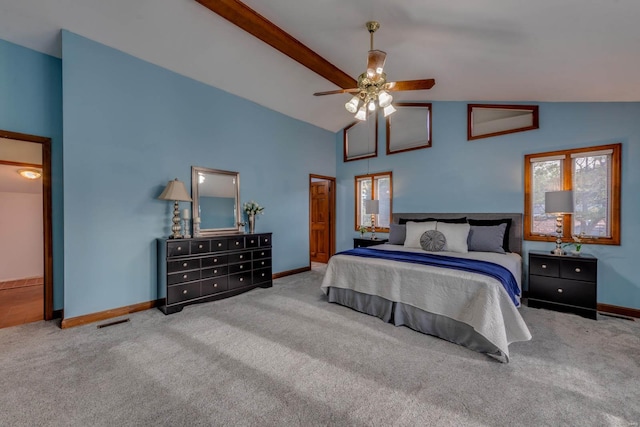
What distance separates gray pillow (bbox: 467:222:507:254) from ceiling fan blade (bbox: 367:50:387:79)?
8.97 feet

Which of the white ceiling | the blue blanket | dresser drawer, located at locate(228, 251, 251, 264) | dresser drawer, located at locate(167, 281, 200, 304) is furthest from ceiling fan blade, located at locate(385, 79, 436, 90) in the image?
dresser drawer, located at locate(167, 281, 200, 304)

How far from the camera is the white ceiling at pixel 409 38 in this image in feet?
6.99

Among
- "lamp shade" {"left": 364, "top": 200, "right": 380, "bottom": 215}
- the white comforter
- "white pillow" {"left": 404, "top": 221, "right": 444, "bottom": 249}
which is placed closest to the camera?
the white comforter

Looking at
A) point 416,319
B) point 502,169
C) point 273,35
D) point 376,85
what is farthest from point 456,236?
point 273,35

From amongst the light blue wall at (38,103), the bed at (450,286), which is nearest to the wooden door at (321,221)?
the bed at (450,286)

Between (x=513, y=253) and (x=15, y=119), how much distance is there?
21.2 ft

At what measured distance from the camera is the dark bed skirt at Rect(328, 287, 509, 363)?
239cm

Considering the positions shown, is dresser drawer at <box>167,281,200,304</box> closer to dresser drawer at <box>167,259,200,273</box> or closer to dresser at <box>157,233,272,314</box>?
dresser at <box>157,233,272,314</box>

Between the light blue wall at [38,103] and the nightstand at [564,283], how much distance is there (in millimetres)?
5896

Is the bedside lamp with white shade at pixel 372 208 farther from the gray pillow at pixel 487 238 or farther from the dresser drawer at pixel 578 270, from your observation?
the dresser drawer at pixel 578 270

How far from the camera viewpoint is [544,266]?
3363mm

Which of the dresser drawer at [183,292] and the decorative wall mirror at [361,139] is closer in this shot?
the dresser drawer at [183,292]

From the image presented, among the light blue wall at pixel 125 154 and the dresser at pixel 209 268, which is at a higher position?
the light blue wall at pixel 125 154

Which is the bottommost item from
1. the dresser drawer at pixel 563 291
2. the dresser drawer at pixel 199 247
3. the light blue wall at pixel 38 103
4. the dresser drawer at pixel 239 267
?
the dresser drawer at pixel 563 291
